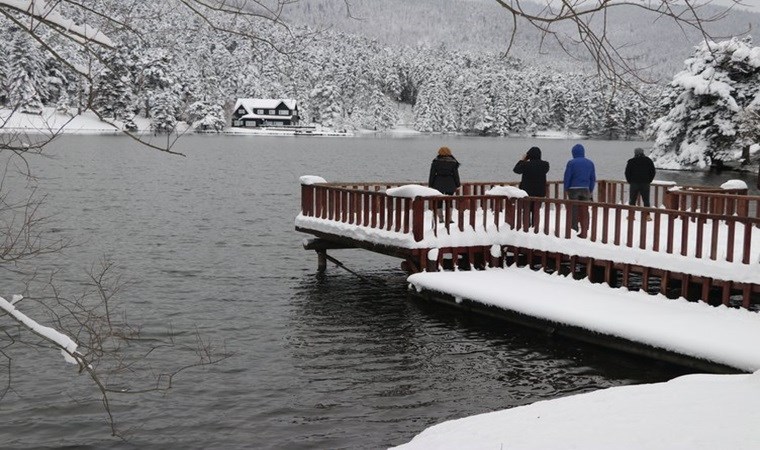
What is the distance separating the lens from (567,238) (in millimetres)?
15594

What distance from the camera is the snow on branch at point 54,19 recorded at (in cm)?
407

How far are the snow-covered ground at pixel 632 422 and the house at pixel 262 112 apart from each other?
500 feet

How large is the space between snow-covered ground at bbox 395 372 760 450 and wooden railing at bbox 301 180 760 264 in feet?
15.4

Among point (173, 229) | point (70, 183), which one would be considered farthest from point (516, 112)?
point (173, 229)

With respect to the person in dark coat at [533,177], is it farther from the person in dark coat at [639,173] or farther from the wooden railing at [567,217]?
the person in dark coat at [639,173]

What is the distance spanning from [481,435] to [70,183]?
142 feet

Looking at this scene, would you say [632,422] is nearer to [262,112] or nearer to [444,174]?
[444,174]

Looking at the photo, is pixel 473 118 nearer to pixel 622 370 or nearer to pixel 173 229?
pixel 173 229

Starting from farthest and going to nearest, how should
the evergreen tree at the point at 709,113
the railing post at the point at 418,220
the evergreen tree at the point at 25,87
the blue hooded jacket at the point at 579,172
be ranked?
the evergreen tree at the point at 709,113, the blue hooded jacket at the point at 579,172, the railing post at the point at 418,220, the evergreen tree at the point at 25,87

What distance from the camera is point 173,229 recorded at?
28875mm

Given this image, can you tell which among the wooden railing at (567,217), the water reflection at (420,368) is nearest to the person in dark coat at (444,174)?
the wooden railing at (567,217)

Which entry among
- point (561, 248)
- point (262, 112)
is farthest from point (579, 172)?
point (262, 112)

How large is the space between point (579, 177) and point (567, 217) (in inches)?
61.8

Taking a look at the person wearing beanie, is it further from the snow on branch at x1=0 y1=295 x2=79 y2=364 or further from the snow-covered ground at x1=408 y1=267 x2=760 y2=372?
the snow on branch at x1=0 y1=295 x2=79 y2=364
